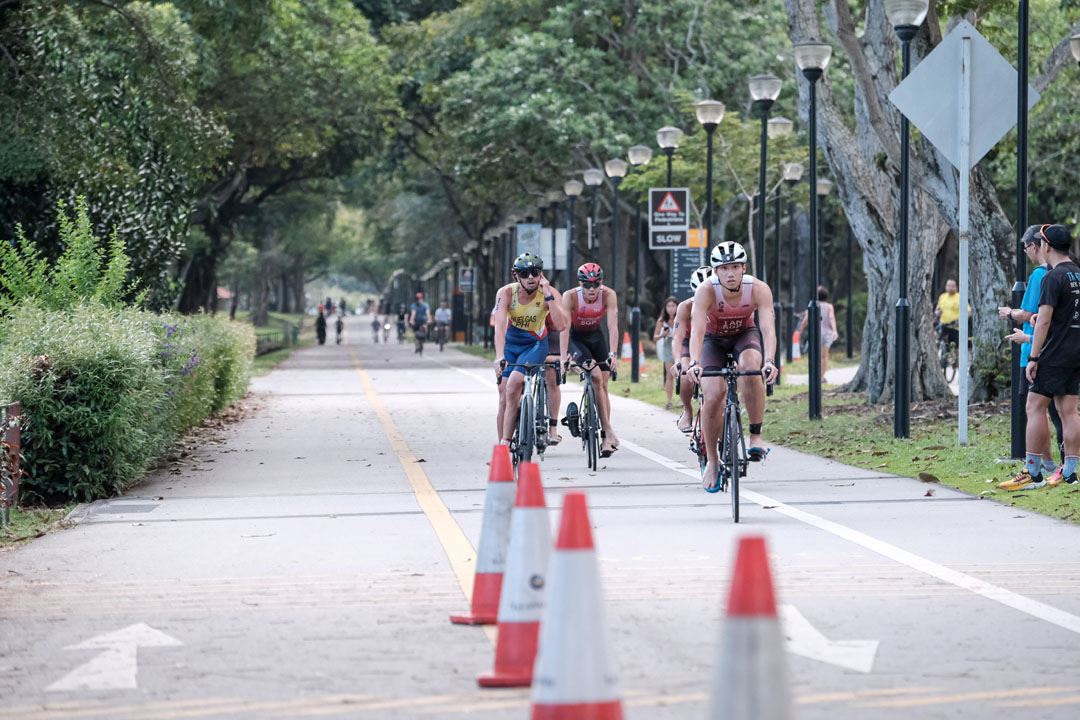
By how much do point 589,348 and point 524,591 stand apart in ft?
31.3

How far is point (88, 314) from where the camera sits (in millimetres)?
14305

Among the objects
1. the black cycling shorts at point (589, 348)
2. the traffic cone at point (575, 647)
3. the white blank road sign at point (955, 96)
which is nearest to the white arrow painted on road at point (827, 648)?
the traffic cone at point (575, 647)

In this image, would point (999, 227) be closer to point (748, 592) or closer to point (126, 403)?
point (126, 403)

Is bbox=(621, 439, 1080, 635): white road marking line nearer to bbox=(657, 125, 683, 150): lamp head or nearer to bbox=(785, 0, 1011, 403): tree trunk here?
bbox=(785, 0, 1011, 403): tree trunk

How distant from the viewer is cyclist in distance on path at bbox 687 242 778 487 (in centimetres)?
1136

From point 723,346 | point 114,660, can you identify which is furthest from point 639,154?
point 114,660

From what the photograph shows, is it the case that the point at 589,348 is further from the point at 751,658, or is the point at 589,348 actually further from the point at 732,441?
the point at 751,658


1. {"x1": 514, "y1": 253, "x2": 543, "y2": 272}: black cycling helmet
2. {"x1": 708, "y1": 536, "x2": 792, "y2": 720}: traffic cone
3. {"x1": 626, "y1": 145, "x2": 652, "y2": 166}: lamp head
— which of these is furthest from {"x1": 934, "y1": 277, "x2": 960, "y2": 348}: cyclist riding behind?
{"x1": 708, "y1": 536, "x2": 792, "y2": 720}: traffic cone

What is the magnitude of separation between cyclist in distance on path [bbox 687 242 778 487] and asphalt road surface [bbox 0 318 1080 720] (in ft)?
2.03

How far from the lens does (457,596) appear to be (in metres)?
8.16

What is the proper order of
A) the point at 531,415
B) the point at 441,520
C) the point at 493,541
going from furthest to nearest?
the point at 531,415
the point at 441,520
the point at 493,541

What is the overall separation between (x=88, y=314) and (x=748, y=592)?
11.3 m

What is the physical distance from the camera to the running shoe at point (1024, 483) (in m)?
12.5

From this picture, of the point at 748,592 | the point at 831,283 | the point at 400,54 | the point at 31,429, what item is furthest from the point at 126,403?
the point at 831,283
